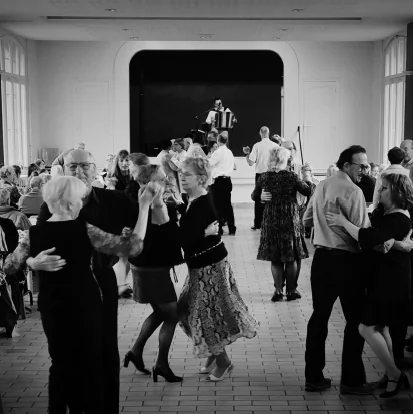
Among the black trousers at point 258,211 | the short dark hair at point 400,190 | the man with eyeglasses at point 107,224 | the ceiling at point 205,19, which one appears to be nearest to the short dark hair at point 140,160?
the man with eyeglasses at point 107,224

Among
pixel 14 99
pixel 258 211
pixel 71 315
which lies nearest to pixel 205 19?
pixel 258 211

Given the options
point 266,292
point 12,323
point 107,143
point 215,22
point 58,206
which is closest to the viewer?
point 58,206

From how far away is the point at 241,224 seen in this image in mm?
13625

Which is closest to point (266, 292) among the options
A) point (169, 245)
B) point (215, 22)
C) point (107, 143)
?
point (169, 245)

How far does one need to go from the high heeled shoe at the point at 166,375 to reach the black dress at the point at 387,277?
135 cm

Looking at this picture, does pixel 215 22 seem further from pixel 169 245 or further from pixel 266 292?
pixel 169 245

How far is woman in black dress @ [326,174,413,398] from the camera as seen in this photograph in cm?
447

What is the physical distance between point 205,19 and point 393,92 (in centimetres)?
546

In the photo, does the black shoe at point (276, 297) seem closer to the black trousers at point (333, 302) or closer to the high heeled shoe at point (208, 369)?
the high heeled shoe at point (208, 369)

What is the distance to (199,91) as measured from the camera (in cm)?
1909

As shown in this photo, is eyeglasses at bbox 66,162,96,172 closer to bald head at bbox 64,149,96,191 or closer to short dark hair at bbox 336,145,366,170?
bald head at bbox 64,149,96,191

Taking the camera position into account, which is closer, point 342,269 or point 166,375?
point 342,269

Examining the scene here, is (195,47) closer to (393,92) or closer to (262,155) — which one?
(393,92)

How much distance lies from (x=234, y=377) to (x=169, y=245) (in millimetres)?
→ 1101
